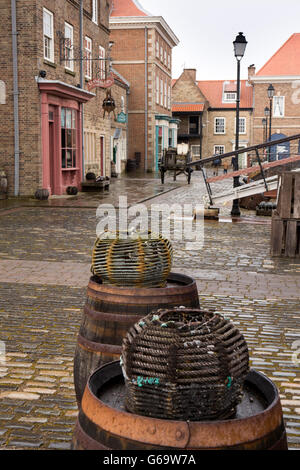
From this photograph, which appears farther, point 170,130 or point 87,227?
point 170,130

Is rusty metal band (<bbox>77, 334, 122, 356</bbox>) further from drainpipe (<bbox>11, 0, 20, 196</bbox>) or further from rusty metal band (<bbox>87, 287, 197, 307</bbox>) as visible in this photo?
drainpipe (<bbox>11, 0, 20, 196</bbox>)


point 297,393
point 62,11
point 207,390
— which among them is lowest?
point 297,393

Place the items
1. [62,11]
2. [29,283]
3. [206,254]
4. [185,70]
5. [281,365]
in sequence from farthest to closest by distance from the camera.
Answer: [185,70]
[62,11]
[206,254]
[29,283]
[281,365]

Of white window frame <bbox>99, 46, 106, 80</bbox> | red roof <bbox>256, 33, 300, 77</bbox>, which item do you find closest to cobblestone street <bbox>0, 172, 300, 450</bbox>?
white window frame <bbox>99, 46, 106, 80</bbox>

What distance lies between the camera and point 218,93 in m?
64.0

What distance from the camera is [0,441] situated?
11.2 feet

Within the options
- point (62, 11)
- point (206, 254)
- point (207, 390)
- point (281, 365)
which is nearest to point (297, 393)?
point (281, 365)

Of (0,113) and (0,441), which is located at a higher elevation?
(0,113)

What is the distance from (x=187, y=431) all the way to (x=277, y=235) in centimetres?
829

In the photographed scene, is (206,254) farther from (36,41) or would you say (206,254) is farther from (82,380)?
(36,41)

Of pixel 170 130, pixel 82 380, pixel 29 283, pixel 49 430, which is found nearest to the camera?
pixel 82 380

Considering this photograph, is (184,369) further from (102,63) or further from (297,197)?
(102,63)

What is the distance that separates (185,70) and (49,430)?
61.8 metres

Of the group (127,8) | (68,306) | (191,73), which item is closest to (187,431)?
(68,306)
